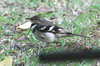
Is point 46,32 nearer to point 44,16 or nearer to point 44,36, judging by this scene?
point 44,36

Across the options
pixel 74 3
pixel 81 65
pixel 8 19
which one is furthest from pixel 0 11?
pixel 81 65

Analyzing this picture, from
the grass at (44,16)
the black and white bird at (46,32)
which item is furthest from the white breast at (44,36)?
the grass at (44,16)

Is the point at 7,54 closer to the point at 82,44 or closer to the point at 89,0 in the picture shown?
the point at 82,44

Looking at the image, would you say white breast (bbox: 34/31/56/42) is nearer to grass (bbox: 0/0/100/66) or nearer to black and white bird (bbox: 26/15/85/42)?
black and white bird (bbox: 26/15/85/42)

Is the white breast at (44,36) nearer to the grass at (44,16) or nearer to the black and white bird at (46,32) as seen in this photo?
the black and white bird at (46,32)

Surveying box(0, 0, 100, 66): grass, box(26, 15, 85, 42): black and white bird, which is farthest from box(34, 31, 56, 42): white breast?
box(0, 0, 100, 66): grass

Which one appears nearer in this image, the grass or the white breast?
the grass

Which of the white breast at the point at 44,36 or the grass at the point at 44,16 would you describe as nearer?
the grass at the point at 44,16

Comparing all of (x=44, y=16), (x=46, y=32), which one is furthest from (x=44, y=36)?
(x=44, y=16)

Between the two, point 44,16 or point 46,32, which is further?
point 44,16
